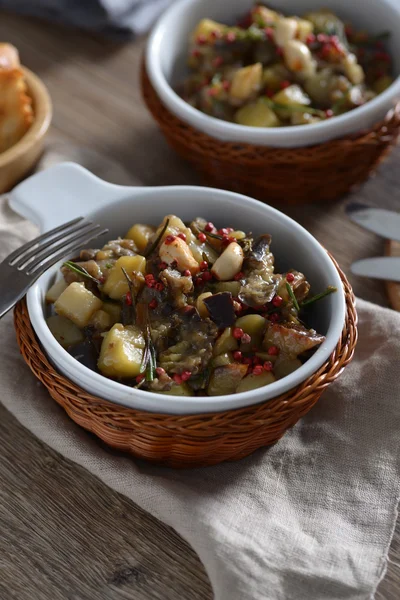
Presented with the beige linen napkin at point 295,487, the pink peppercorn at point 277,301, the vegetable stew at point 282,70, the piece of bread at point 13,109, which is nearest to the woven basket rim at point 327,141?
the vegetable stew at point 282,70

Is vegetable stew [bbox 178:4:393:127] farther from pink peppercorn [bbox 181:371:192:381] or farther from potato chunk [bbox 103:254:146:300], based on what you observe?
pink peppercorn [bbox 181:371:192:381]

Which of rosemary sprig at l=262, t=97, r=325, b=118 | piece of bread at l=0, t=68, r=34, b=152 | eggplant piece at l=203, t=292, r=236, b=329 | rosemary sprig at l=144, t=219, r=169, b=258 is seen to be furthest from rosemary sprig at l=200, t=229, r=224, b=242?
piece of bread at l=0, t=68, r=34, b=152

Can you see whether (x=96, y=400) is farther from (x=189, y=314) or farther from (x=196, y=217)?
(x=196, y=217)

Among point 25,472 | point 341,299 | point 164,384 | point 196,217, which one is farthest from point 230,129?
point 25,472

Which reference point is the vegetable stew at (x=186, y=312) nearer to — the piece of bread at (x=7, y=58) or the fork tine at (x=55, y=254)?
the fork tine at (x=55, y=254)

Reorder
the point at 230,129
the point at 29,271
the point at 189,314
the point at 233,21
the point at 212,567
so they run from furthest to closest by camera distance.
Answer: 1. the point at 233,21
2. the point at 230,129
3. the point at 29,271
4. the point at 189,314
5. the point at 212,567
